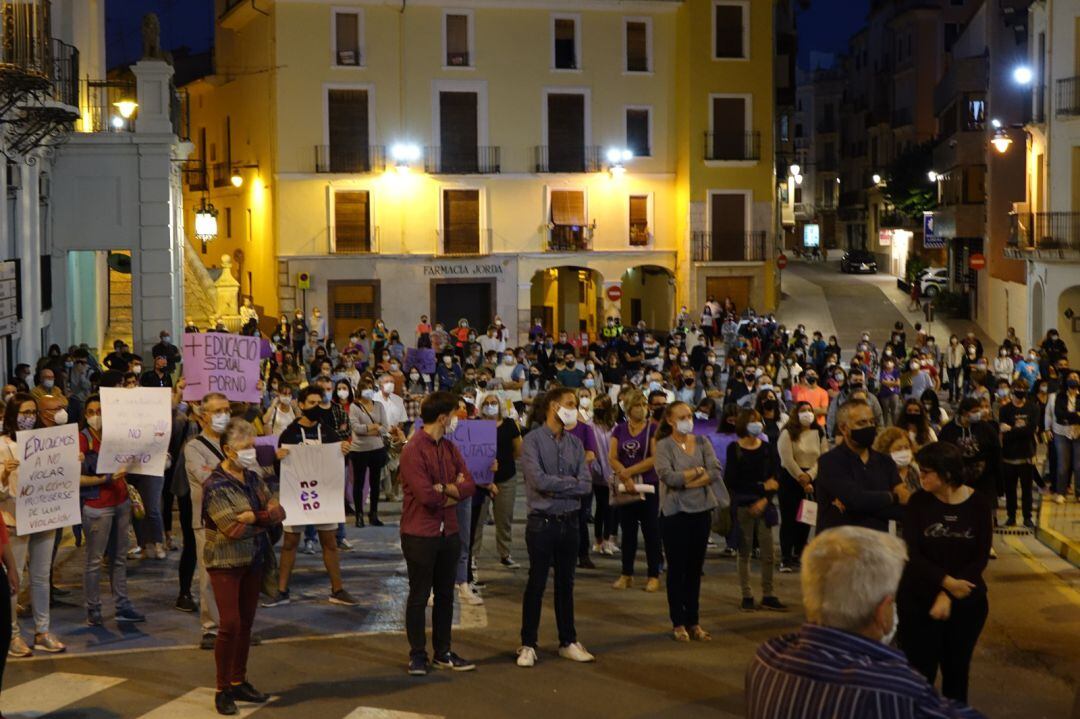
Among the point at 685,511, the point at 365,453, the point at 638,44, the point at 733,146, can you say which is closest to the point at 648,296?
the point at 733,146

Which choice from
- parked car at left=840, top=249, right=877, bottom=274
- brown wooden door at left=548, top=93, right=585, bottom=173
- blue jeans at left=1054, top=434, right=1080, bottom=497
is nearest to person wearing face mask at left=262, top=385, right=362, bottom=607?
blue jeans at left=1054, top=434, right=1080, bottom=497

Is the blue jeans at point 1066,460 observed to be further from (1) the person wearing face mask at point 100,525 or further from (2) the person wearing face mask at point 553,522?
(1) the person wearing face mask at point 100,525

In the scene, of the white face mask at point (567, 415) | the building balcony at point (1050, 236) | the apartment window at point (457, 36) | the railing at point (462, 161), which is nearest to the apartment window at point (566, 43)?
the apartment window at point (457, 36)

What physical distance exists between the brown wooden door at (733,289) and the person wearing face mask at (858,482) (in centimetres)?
3732

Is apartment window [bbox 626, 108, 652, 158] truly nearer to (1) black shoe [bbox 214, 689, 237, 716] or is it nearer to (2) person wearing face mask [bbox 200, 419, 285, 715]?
(2) person wearing face mask [bbox 200, 419, 285, 715]

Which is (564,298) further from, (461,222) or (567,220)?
(461,222)

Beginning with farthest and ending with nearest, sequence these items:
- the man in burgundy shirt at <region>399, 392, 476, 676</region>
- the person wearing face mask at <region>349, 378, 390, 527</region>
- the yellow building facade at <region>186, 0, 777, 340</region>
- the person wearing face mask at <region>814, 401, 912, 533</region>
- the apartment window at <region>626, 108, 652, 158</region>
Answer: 1. the apartment window at <region>626, 108, 652, 158</region>
2. the yellow building facade at <region>186, 0, 777, 340</region>
3. the person wearing face mask at <region>349, 378, 390, 527</region>
4. the man in burgundy shirt at <region>399, 392, 476, 676</region>
5. the person wearing face mask at <region>814, 401, 912, 533</region>

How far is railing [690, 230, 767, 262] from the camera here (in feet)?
154

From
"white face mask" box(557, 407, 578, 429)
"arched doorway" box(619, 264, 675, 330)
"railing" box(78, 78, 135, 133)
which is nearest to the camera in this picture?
"white face mask" box(557, 407, 578, 429)

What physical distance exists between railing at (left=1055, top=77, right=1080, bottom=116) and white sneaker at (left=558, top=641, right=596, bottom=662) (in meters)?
27.9

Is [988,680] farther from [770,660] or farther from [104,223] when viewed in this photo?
[104,223]

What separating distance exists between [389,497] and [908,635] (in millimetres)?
11421

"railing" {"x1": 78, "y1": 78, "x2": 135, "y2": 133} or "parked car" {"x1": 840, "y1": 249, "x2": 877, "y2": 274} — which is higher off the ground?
"railing" {"x1": 78, "y1": 78, "x2": 135, "y2": 133}

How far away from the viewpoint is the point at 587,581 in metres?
14.1
